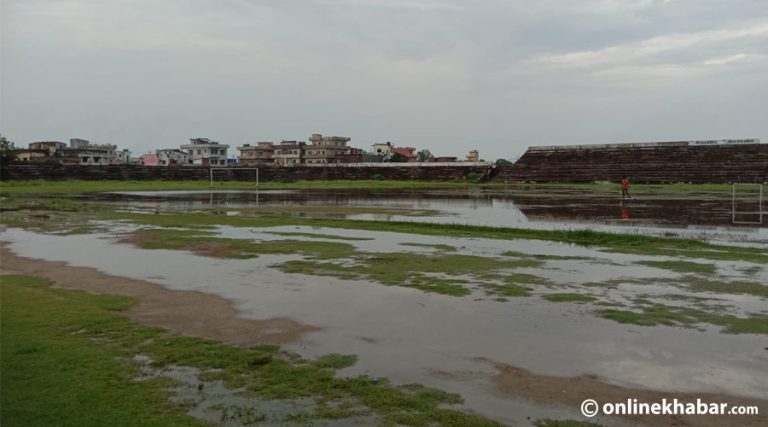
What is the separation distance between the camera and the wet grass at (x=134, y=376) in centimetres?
502

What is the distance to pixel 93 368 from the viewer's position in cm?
610

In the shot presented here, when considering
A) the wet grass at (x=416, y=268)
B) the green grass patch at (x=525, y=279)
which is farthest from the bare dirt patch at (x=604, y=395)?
the green grass patch at (x=525, y=279)

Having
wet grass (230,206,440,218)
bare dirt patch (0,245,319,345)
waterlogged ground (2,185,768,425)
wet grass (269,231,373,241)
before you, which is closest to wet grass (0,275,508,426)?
waterlogged ground (2,185,768,425)

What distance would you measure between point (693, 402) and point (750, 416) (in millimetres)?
456

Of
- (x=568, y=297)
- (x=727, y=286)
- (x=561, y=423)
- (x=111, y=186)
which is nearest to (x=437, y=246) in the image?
(x=568, y=297)

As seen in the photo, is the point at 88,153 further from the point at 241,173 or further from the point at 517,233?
the point at 517,233

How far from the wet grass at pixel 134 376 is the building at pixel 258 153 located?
112m

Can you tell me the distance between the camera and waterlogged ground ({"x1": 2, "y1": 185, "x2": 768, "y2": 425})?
5.82 m

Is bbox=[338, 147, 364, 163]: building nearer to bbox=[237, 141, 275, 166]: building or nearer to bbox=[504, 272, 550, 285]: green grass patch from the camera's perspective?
bbox=[237, 141, 275, 166]: building

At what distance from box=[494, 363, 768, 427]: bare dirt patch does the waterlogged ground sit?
28 mm

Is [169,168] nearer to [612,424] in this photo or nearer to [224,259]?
[224,259]

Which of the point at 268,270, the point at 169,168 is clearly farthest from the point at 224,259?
the point at 169,168

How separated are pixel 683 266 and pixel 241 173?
2927 inches

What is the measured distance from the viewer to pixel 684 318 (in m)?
8.38
